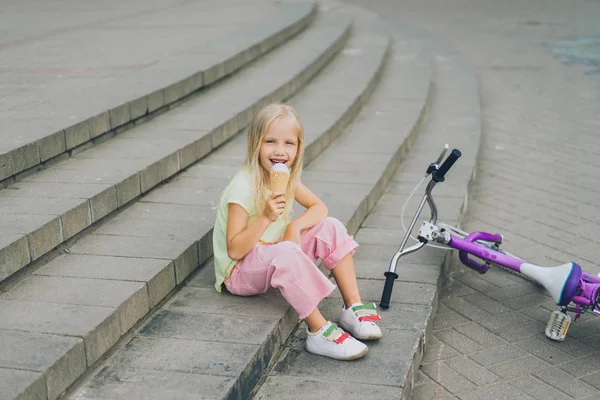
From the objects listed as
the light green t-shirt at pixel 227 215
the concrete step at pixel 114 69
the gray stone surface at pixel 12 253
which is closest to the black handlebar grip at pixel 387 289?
the light green t-shirt at pixel 227 215

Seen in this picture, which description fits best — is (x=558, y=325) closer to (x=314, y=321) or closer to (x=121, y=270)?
(x=314, y=321)

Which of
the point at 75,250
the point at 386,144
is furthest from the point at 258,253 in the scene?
the point at 386,144

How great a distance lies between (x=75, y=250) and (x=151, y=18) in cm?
685

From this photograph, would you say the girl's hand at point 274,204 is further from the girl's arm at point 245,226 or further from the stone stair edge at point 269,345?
the stone stair edge at point 269,345

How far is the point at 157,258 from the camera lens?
344 cm

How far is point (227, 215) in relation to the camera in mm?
3396

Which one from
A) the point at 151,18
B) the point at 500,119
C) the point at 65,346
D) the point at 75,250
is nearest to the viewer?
the point at 65,346

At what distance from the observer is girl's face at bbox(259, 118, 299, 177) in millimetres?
3320

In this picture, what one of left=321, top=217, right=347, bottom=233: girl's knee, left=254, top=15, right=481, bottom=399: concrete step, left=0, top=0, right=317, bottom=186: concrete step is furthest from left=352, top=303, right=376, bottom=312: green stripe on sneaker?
left=0, top=0, right=317, bottom=186: concrete step

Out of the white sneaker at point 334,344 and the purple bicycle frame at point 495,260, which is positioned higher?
the purple bicycle frame at point 495,260

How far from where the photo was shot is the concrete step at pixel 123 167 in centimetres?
337

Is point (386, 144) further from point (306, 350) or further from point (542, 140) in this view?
point (306, 350)

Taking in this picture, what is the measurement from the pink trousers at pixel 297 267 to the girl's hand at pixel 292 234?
43mm

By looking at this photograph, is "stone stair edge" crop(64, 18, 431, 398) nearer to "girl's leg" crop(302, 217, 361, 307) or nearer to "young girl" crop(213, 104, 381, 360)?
"young girl" crop(213, 104, 381, 360)
